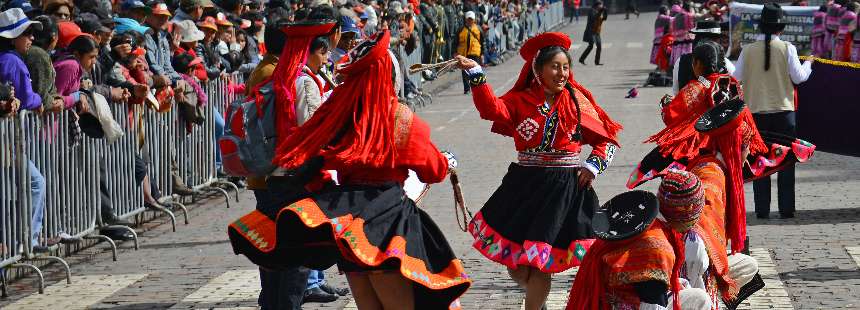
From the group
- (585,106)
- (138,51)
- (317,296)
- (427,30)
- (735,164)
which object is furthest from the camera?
(427,30)

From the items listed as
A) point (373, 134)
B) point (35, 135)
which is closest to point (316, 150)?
point (373, 134)

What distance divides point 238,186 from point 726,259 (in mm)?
9445

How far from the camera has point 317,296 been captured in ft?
31.5

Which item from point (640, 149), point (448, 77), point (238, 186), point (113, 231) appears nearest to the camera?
point (113, 231)

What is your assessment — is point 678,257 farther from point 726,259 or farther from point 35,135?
point 35,135

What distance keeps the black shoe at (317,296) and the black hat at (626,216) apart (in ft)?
11.4

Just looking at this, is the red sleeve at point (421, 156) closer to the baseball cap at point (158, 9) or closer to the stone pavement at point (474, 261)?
the stone pavement at point (474, 261)

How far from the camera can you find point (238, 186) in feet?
52.1

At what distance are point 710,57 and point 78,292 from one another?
4.42 meters

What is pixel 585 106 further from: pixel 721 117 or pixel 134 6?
pixel 134 6

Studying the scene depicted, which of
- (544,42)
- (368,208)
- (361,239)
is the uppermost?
(544,42)

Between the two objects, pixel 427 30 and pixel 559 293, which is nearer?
pixel 559 293

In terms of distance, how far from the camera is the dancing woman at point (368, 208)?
6543 mm

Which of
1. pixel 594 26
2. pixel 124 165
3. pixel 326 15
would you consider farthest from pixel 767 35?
pixel 594 26
